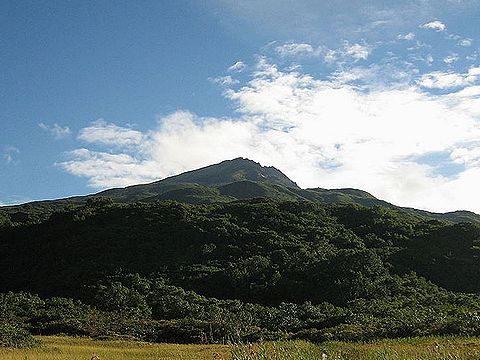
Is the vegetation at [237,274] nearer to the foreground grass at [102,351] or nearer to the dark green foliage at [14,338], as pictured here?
the dark green foliage at [14,338]

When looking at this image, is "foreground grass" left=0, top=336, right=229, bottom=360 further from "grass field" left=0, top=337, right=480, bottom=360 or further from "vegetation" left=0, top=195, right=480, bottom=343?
"vegetation" left=0, top=195, right=480, bottom=343

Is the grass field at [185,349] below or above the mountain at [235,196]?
below

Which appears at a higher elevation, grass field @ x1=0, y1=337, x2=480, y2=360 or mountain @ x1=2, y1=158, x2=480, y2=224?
mountain @ x1=2, y1=158, x2=480, y2=224

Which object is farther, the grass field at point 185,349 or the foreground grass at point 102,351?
the foreground grass at point 102,351

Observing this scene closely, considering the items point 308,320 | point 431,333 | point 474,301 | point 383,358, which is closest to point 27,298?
point 308,320

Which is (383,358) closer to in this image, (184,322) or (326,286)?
(184,322)

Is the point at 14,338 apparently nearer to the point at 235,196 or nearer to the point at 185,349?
the point at 185,349

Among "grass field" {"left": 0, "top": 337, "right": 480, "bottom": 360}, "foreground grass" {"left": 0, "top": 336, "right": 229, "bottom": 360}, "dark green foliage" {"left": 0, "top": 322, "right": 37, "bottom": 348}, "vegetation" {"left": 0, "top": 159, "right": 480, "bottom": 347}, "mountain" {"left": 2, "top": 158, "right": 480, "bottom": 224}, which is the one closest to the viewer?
"grass field" {"left": 0, "top": 337, "right": 480, "bottom": 360}

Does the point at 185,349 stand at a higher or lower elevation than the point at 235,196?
lower

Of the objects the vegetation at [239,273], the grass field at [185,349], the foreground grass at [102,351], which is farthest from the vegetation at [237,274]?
the grass field at [185,349]

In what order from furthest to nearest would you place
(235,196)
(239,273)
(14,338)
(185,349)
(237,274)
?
(235,196) < (239,273) < (237,274) < (14,338) < (185,349)

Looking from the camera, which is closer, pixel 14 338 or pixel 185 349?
pixel 185 349

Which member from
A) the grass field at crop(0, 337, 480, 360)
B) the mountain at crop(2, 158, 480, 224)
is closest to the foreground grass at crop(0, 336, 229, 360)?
the grass field at crop(0, 337, 480, 360)

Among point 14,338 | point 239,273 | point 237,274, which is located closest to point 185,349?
point 14,338
